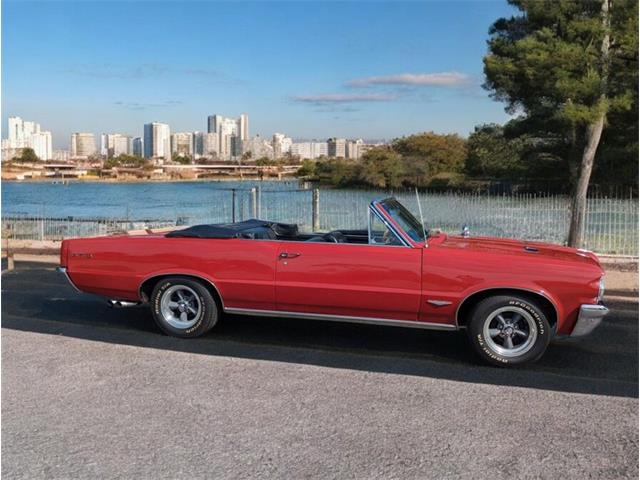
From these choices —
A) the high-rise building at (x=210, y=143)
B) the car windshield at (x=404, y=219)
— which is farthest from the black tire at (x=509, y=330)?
the high-rise building at (x=210, y=143)

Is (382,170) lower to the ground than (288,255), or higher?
higher

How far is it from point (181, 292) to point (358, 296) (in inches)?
72.1

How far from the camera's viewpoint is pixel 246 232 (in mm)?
6719

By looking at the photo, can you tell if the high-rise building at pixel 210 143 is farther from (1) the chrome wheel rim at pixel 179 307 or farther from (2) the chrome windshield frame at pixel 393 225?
(2) the chrome windshield frame at pixel 393 225

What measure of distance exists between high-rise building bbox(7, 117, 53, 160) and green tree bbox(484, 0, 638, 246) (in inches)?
4234

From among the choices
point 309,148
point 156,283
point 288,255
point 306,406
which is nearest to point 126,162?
point 309,148

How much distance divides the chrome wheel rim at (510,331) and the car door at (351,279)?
26.5 inches

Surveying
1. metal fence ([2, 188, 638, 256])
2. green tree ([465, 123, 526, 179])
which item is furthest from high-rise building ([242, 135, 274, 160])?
metal fence ([2, 188, 638, 256])

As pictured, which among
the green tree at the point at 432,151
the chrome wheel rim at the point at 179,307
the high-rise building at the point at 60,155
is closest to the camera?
the chrome wheel rim at the point at 179,307

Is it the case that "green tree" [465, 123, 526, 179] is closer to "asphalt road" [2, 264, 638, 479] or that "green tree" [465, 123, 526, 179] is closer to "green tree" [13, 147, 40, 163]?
"asphalt road" [2, 264, 638, 479]

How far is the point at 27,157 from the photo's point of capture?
103m

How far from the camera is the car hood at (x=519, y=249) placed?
19.6 ft

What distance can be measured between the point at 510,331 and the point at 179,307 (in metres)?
3.16

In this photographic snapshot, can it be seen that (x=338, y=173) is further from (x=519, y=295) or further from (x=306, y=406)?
(x=306, y=406)
